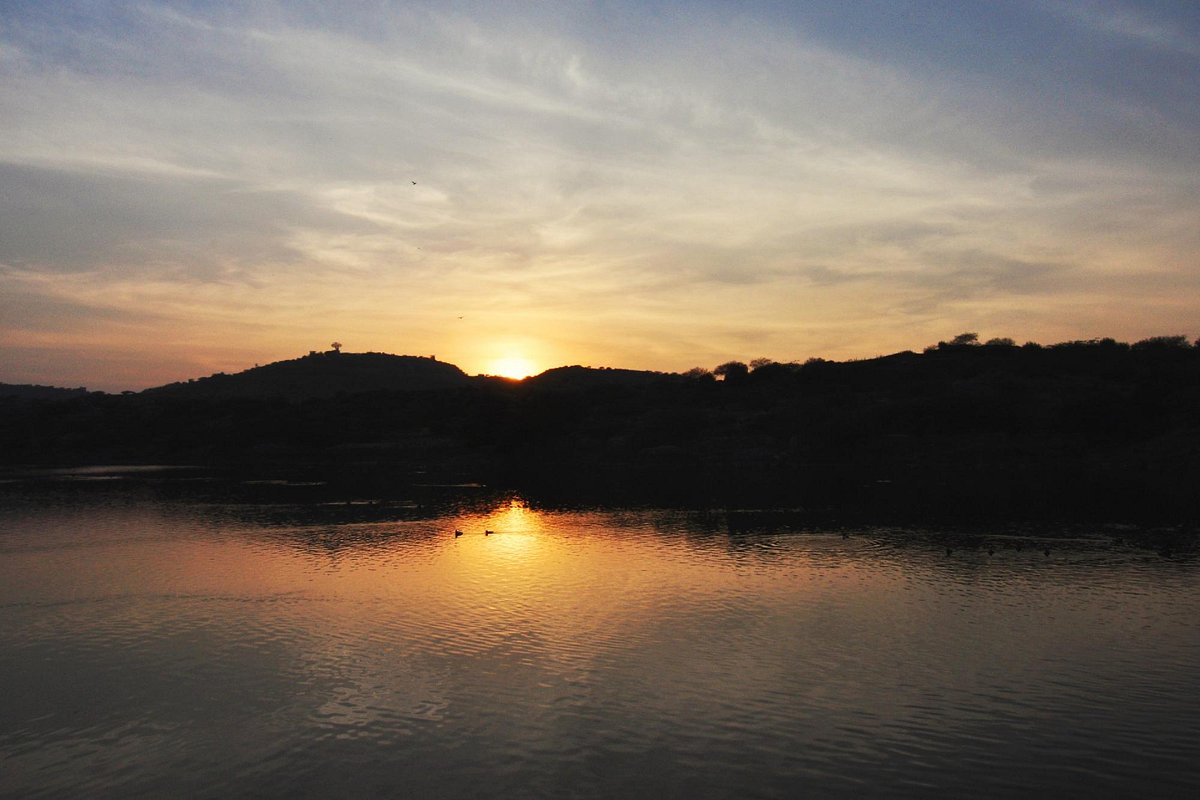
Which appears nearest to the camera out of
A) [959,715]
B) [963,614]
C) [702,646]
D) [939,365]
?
[959,715]

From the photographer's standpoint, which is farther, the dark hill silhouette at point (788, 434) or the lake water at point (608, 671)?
the dark hill silhouette at point (788, 434)

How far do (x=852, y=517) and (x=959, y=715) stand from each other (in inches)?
1788

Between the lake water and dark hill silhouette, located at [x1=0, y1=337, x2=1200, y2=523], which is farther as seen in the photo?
dark hill silhouette, located at [x1=0, y1=337, x2=1200, y2=523]

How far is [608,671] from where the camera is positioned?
28969 millimetres

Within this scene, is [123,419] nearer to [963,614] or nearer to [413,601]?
[413,601]

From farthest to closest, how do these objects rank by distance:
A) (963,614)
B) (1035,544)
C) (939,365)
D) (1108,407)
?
(939,365)
(1108,407)
(1035,544)
(963,614)

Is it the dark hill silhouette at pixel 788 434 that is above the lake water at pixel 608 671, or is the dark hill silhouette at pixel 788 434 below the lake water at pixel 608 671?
above

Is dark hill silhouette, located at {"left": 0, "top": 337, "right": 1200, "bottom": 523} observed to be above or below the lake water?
above

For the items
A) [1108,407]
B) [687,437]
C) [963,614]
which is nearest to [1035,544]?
[963,614]

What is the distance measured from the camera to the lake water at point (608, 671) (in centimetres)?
2106

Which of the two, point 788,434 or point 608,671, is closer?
point 608,671

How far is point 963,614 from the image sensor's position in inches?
1432

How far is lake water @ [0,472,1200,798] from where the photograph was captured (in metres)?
21.1

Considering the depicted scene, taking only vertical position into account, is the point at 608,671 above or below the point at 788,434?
below
